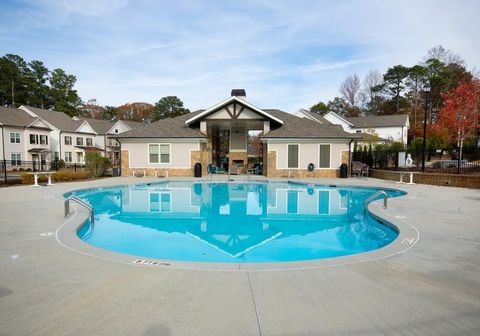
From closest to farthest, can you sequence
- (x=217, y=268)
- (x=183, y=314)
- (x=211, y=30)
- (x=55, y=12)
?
(x=183, y=314), (x=217, y=268), (x=55, y=12), (x=211, y=30)

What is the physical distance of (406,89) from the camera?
2117 inches

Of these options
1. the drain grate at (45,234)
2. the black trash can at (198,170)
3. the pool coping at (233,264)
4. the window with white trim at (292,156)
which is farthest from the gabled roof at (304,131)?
the drain grate at (45,234)

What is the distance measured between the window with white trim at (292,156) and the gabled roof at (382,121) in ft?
95.8

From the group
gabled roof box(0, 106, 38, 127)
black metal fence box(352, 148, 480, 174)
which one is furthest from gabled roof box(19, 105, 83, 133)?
black metal fence box(352, 148, 480, 174)

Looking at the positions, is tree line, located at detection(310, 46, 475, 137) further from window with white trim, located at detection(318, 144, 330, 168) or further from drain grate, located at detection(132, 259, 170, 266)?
drain grate, located at detection(132, 259, 170, 266)

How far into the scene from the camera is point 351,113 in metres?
57.5

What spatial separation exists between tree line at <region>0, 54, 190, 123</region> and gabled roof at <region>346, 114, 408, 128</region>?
35.7 meters

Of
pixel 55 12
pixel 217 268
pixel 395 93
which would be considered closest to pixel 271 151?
pixel 55 12

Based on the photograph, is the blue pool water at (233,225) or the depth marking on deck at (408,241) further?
the blue pool water at (233,225)

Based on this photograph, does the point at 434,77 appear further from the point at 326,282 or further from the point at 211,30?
the point at 326,282

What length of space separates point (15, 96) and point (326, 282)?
6800cm

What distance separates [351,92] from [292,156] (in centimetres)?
4340

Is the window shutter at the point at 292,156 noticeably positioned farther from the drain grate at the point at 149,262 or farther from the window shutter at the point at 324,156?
the drain grate at the point at 149,262

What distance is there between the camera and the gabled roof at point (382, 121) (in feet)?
150
